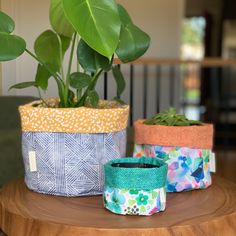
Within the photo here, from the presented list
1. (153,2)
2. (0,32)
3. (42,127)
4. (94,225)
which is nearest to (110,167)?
(94,225)

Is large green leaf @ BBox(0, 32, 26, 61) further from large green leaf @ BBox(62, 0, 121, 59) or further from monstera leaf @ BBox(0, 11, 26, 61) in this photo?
large green leaf @ BBox(62, 0, 121, 59)

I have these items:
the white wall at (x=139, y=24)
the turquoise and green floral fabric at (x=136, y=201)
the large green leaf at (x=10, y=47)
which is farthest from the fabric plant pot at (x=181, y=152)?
the white wall at (x=139, y=24)

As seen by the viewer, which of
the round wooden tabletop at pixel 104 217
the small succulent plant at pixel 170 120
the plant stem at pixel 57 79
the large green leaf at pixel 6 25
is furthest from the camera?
the small succulent plant at pixel 170 120

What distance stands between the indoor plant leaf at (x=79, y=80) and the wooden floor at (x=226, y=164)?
286 cm

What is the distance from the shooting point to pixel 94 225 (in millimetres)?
1159

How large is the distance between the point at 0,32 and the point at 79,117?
1.10 feet

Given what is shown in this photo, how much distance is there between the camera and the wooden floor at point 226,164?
4.18 m

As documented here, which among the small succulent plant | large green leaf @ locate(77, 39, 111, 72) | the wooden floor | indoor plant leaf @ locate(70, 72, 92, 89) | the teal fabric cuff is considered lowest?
the wooden floor

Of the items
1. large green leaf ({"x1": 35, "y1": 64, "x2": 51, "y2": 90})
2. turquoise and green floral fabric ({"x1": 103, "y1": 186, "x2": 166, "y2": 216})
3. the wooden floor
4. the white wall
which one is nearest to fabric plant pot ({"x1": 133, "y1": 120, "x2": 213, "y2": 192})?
turquoise and green floral fabric ({"x1": 103, "y1": 186, "x2": 166, "y2": 216})

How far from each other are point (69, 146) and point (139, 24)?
109 inches

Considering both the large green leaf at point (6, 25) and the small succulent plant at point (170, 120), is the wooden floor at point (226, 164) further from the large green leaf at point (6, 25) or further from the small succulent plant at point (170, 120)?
the large green leaf at point (6, 25)

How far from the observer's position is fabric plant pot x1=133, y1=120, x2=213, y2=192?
1.46m

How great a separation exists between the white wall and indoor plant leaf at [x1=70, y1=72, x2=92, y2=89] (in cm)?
59

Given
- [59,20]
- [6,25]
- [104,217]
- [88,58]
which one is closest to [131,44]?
[88,58]
